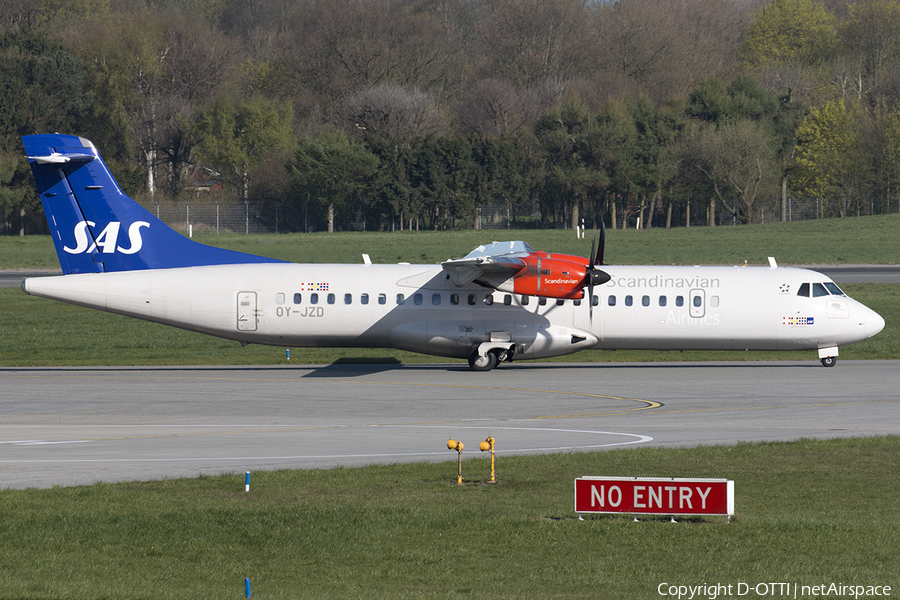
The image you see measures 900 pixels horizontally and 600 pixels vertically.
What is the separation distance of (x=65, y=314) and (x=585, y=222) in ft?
205

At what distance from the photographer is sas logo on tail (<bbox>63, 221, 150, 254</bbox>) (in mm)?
29375

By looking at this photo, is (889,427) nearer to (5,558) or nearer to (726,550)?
(726,550)

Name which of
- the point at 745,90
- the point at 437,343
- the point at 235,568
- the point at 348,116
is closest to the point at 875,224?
the point at 745,90

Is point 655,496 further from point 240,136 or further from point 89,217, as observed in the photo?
point 240,136

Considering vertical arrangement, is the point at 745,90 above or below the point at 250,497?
above

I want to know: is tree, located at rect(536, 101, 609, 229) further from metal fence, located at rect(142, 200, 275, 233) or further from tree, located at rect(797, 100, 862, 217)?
metal fence, located at rect(142, 200, 275, 233)

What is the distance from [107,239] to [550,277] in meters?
13.5

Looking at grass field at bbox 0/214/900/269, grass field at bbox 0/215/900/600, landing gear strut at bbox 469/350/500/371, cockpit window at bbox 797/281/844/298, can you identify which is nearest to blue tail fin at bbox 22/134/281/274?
landing gear strut at bbox 469/350/500/371

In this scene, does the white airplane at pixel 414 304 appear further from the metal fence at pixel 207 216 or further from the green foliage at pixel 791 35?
the green foliage at pixel 791 35

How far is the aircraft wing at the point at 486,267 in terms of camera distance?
91.7 feet

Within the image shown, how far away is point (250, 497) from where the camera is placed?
563 inches

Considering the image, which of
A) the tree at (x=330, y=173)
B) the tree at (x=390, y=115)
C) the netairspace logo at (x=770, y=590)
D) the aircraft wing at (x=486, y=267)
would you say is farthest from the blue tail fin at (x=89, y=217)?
the tree at (x=390, y=115)

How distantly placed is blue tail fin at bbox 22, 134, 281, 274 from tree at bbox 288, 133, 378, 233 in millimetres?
60231

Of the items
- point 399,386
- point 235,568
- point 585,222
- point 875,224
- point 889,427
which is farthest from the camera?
point 585,222
